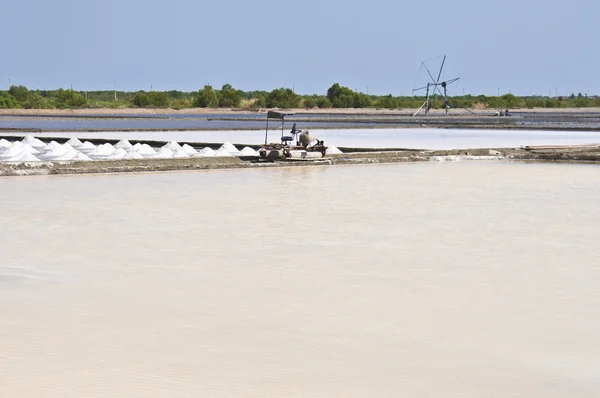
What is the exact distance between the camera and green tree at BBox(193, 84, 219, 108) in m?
93.3

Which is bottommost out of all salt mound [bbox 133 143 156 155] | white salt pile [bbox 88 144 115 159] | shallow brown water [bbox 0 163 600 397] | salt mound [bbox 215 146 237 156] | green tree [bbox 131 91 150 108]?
green tree [bbox 131 91 150 108]

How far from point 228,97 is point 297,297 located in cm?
9142

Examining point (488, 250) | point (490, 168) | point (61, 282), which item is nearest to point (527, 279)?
point (488, 250)

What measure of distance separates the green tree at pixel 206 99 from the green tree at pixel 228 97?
1.48m

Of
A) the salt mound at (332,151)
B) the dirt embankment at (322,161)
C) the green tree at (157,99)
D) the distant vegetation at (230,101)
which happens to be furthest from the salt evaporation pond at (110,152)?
the green tree at (157,99)

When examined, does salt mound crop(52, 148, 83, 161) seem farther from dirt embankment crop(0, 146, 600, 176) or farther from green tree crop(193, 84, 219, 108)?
green tree crop(193, 84, 219, 108)

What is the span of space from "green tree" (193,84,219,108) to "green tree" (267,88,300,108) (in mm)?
5543

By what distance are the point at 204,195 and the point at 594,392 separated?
26.7 feet

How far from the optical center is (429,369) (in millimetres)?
4609

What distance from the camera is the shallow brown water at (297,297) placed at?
4.48 meters

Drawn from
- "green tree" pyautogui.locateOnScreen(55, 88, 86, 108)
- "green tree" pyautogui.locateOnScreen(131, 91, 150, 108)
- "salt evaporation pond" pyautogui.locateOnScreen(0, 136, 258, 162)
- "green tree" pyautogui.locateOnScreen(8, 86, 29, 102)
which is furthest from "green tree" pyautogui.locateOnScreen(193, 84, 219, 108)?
"salt evaporation pond" pyautogui.locateOnScreen(0, 136, 258, 162)

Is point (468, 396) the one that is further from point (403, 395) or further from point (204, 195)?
point (204, 195)

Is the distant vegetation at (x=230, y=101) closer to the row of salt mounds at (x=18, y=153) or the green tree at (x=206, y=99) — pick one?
the green tree at (x=206, y=99)

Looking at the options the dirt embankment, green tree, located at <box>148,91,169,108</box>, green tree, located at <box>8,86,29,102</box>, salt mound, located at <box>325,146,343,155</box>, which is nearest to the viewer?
the dirt embankment
